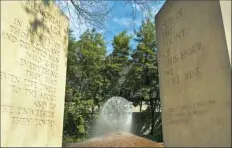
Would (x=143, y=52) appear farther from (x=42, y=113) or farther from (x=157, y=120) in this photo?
(x=42, y=113)

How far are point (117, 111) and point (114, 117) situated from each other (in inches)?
21.3

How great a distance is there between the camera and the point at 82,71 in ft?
76.9

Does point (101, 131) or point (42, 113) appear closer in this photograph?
point (42, 113)

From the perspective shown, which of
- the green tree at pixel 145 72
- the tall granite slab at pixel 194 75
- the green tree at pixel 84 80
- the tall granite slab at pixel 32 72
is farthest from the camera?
the green tree at pixel 145 72

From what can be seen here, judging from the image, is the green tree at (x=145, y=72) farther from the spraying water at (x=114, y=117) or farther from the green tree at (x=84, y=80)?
the green tree at (x=84, y=80)

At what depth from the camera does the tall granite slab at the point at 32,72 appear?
14.2 ft

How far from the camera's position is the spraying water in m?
22.2

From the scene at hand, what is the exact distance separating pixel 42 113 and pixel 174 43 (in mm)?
2843

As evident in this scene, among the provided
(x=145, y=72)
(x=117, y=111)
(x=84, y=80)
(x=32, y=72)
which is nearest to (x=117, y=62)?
(x=145, y=72)

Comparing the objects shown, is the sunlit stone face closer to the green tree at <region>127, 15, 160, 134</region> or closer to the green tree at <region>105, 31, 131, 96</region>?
the green tree at <region>105, 31, 131, 96</region>

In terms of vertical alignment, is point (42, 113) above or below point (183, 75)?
below

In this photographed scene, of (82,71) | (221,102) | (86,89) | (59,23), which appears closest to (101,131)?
(86,89)

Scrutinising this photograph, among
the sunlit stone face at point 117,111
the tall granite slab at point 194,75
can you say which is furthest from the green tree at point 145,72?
the tall granite slab at point 194,75

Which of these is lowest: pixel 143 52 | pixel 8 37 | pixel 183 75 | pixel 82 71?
pixel 183 75
